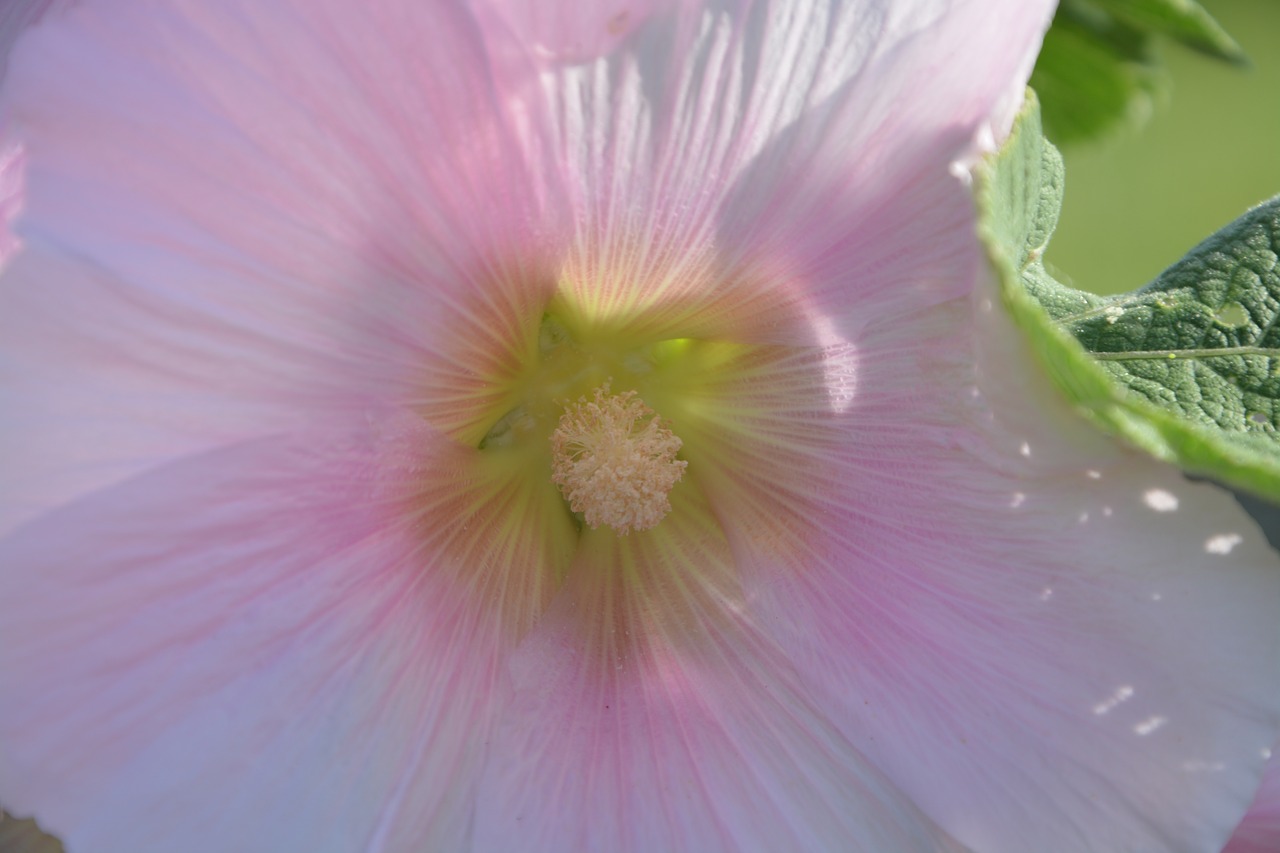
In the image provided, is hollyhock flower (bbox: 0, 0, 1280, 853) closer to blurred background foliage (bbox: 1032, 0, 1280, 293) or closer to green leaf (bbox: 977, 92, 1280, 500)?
green leaf (bbox: 977, 92, 1280, 500)

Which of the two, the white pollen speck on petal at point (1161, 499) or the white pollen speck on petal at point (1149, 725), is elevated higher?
the white pollen speck on petal at point (1161, 499)

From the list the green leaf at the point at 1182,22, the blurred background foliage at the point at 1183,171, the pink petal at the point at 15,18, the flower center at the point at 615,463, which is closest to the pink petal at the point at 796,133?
the flower center at the point at 615,463

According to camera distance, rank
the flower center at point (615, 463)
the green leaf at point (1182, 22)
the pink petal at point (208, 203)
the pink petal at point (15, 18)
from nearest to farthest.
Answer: the pink petal at point (208, 203) → the pink petal at point (15, 18) → the flower center at point (615, 463) → the green leaf at point (1182, 22)

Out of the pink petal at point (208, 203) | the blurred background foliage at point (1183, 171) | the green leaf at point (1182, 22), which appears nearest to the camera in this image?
the pink petal at point (208, 203)

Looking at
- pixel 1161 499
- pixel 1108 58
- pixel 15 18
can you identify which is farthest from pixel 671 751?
pixel 1108 58

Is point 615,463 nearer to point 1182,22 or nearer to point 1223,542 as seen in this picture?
point 1223,542

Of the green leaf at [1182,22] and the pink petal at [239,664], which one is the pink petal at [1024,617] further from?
the green leaf at [1182,22]

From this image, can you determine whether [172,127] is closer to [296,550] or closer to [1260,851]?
[296,550]

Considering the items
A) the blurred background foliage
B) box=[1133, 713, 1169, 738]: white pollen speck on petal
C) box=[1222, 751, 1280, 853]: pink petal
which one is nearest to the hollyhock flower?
box=[1133, 713, 1169, 738]: white pollen speck on petal
